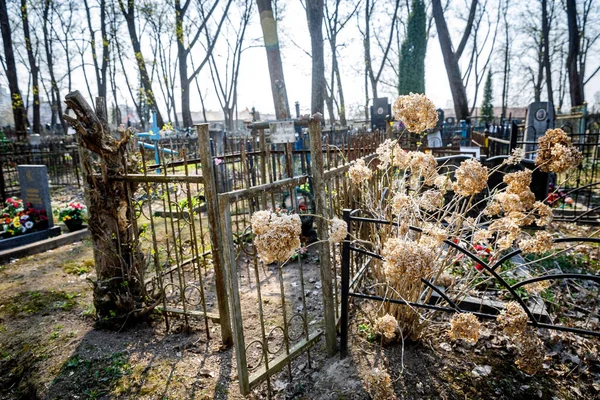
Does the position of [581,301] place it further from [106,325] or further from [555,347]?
[106,325]

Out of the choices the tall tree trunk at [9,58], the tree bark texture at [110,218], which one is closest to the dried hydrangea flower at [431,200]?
the tree bark texture at [110,218]

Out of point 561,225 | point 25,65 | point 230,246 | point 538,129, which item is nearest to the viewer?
point 230,246

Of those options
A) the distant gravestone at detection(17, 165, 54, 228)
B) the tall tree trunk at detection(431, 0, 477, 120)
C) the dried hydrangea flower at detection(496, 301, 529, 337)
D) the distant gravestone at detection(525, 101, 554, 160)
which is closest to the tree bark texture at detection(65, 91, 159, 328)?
the dried hydrangea flower at detection(496, 301, 529, 337)

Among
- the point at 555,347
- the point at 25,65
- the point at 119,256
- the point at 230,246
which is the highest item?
the point at 25,65

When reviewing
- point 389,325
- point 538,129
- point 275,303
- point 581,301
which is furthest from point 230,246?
point 538,129

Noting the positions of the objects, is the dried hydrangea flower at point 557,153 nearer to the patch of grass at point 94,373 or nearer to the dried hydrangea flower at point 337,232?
the dried hydrangea flower at point 337,232

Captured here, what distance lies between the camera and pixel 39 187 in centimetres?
705

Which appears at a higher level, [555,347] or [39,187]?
[39,187]

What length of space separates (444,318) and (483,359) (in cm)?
50

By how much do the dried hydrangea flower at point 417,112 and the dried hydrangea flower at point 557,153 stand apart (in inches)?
30.0

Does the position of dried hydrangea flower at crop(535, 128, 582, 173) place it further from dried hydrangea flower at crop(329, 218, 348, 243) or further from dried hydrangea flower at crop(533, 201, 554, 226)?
dried hydrangea flower at crop(329, 218, 348, 243)

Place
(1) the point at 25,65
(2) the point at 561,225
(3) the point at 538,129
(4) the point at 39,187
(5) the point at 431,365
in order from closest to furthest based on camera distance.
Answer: (5) the point at 431,365
(2) the point at 561,225
(4) the point at 39,187
(3) the point at 538,129
(1) the point at 25,65

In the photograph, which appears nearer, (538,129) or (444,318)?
(444,318)

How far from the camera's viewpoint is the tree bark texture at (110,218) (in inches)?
125
